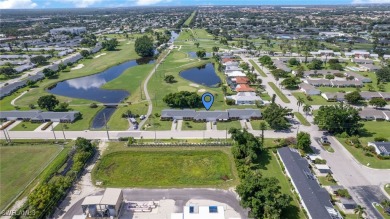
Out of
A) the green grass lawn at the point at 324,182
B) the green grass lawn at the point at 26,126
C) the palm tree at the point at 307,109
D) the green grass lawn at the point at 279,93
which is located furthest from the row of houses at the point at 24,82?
the green grass lawn at the point at 324,182

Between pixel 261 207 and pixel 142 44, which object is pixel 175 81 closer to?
pixel 142 44

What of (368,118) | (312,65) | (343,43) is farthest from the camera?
(343,43)

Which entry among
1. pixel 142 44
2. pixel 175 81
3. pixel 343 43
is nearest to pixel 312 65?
pixel 175 81

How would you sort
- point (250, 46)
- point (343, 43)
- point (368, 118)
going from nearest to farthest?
point (368, 118), point (250, 46), point (343, 43)

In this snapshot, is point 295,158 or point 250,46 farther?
point 250,46

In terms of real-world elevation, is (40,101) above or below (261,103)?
above

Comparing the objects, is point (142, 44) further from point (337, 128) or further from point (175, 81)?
point (337, 128)

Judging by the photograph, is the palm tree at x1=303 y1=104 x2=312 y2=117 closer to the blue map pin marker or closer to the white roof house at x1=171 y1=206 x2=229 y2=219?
the blue map pin marker
